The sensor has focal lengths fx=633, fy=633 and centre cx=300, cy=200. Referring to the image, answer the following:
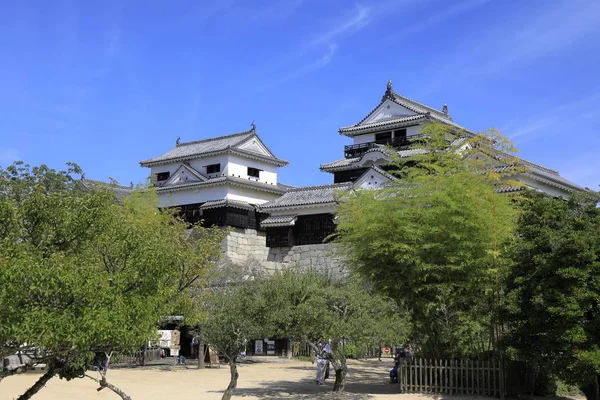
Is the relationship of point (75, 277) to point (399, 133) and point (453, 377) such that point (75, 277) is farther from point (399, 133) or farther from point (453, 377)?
point (399, 133)

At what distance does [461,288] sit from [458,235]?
1.64 meters

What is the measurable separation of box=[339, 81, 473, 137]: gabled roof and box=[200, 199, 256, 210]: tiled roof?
7.52 metres

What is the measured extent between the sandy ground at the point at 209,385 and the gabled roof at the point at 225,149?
18.1m

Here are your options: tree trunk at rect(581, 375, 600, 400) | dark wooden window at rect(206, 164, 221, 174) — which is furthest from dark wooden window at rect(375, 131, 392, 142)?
tree trunk at rect(581, 375, 600, 400)

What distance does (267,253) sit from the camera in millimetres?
38156

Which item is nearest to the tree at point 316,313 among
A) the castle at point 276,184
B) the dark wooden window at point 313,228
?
the castle at point 276,184

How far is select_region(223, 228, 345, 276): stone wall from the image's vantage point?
1393 inches

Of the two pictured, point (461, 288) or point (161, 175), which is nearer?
point (461, 288)

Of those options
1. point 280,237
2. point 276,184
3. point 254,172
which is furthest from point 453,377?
point 276,184

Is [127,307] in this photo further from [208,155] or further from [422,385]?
[208,155]

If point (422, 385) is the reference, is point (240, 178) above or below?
above

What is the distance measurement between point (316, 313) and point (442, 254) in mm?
3744

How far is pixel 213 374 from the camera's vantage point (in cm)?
2311

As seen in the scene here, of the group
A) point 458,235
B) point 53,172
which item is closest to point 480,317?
point 458,235
